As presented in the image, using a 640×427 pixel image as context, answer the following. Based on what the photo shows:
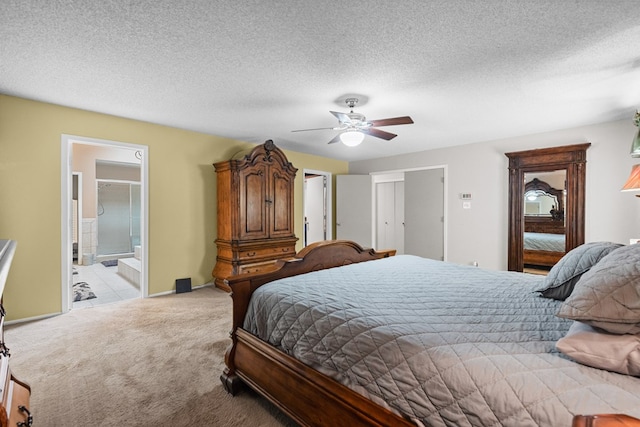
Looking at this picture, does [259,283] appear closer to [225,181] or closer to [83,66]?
[83,66]

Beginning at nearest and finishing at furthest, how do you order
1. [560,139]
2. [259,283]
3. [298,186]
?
1. [259,283]
2. [560,139]
3. [298,186]

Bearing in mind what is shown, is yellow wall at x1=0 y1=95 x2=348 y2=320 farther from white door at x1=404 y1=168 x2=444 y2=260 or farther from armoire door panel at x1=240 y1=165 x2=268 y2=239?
white door at x1=404 y1=168 x2=444 y2=260

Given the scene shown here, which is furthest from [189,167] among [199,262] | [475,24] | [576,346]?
[576,346]

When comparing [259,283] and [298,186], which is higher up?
[298,186]

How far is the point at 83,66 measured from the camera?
234 centimetres

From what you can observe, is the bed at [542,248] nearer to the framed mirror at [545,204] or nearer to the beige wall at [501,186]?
the framed mirror at [545,204]

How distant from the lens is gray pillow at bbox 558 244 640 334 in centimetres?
100

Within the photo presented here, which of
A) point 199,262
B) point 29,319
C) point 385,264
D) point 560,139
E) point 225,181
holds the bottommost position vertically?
point 29,319

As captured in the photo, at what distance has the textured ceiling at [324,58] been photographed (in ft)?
5.61

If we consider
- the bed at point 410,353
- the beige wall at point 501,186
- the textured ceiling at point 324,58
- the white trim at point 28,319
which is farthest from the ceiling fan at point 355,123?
the white trim at point 28,319

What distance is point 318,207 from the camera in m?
6.58

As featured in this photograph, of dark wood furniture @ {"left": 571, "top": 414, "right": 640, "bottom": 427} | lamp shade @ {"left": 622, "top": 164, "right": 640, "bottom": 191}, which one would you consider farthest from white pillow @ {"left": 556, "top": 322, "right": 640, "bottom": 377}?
lamp shade @ {"left": 622, "top": 164, "right": 640, "bottom": 191}

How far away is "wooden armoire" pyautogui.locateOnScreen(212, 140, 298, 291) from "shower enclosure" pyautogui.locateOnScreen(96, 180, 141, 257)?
4194 millimetres

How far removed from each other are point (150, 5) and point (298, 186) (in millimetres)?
4150
